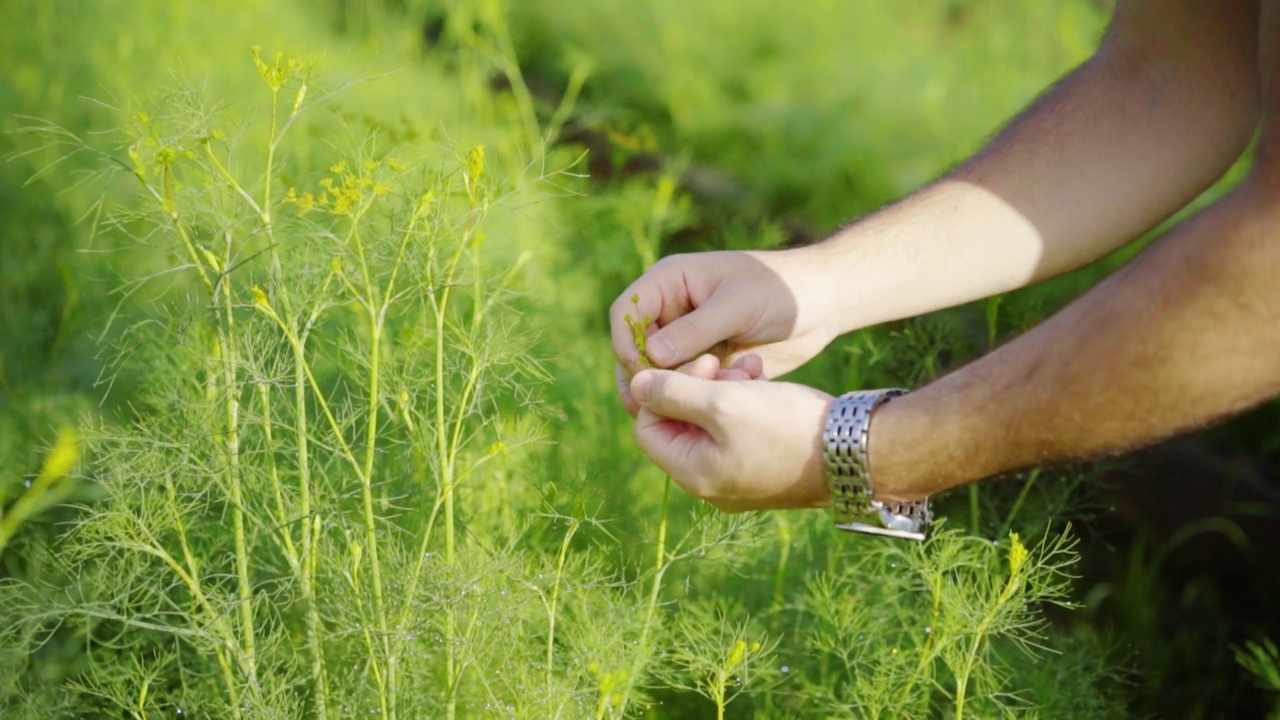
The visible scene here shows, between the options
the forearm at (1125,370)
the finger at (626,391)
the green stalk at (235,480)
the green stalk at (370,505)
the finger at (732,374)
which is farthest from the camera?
the finger at (626,391)

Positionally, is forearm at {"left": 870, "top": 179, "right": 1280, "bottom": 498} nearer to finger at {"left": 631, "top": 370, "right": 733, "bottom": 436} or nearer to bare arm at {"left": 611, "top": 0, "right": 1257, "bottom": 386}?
finger at {"left": 631, "top": 370, "right": 733, "bottom": 436}

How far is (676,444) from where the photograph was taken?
4.72 feet

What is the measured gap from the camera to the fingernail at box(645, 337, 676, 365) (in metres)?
1.47

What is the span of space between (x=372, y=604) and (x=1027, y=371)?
79 cm

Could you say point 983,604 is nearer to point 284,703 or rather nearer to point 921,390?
point 921,390

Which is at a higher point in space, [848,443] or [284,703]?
[848,443]

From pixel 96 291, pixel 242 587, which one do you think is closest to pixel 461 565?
pixel 242 587

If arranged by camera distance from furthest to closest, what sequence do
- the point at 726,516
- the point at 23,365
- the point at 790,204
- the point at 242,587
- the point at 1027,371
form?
the point at 790,204 → the point at 23,365 → the point at 726,516 → the point at 242,587 → the point at 1027,371

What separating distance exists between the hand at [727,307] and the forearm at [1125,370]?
271 millimetres

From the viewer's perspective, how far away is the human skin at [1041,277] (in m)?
1.15

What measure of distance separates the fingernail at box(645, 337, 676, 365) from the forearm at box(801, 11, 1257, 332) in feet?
0.96

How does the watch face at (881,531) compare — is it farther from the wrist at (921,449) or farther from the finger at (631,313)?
the finger at (631,313)

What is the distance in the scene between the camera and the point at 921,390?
1.35 metres

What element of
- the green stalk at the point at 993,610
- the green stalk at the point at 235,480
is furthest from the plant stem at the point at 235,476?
the green stalk at the point at 993,610
